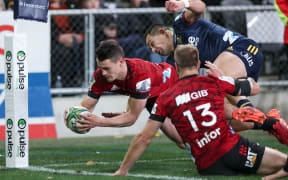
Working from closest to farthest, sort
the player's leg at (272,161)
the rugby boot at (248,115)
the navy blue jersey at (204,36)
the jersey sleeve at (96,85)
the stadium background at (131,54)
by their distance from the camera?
the player's leg at (272,161) < the rugby boot at (248,115) < the jersey sleeve at (96,85) < the navy blue jersey at (204,36) < the stadium background at (131,54)

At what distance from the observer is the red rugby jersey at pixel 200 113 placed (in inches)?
223

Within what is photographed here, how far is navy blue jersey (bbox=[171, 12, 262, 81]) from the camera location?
26.0ft

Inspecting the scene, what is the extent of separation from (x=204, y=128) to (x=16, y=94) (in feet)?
7.25

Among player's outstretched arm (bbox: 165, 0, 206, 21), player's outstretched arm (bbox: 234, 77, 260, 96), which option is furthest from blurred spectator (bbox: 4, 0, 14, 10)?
player's outstretched arm (bbox: 234, 77, 260, 96)

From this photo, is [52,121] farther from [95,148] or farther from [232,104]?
[232,104]

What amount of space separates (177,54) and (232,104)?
197 centimetres

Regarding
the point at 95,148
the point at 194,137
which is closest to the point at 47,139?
the point at 95,148

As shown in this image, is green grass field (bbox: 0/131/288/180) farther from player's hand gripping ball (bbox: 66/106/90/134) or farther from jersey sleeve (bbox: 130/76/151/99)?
jersey sleeve (bbox: 130/76/151/99)

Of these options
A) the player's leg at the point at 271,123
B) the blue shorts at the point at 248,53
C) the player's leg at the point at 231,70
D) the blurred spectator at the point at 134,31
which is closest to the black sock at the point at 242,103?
the player's leg at the point at 231,70

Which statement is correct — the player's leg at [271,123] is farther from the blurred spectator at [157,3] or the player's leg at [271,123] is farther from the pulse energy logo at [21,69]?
the blurred spectator at [157,3]

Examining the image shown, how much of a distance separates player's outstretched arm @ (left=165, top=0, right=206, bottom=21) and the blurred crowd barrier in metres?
Result: 3.64

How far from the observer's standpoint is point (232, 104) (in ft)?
24.4

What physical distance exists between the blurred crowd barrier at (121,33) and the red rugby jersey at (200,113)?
233 inches

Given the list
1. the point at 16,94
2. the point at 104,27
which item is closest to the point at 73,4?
the point at 104,27
